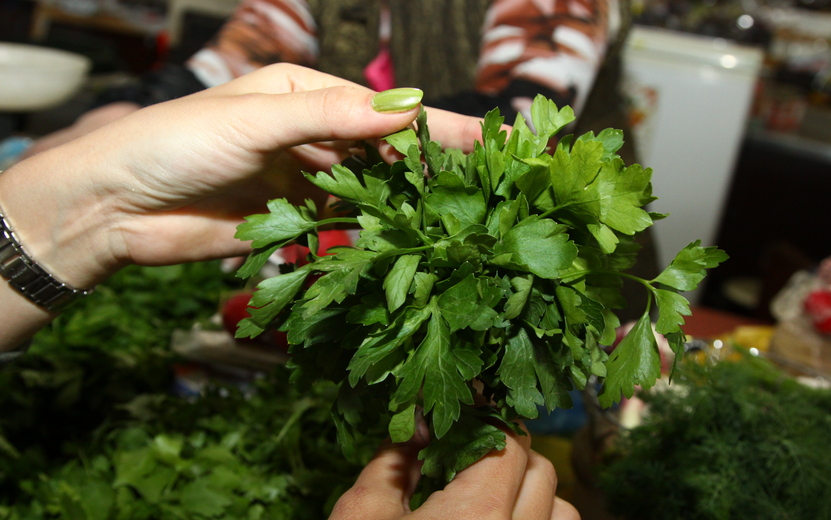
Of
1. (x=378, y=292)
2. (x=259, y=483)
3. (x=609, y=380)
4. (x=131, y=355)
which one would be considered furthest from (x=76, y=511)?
(x=609, y=380)

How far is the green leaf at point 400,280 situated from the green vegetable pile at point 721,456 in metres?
0.43

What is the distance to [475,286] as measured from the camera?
441 mm

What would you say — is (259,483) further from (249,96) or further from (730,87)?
(730,87)

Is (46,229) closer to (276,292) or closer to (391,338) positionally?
(276,292)

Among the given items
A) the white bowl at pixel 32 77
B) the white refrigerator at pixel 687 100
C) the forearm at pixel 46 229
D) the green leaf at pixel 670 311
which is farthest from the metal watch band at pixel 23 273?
the white refrigerator at pixel 687 100

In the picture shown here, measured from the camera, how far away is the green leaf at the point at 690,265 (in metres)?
0.50

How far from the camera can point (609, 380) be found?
0.52m

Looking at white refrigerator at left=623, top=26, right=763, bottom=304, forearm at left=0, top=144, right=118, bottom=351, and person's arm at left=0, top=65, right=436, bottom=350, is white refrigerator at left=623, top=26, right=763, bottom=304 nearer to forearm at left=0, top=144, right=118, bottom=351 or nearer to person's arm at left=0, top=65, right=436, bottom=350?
person's arm at left=0, top=65, right=436, bottom=350

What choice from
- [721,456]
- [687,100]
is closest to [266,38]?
[721,456]

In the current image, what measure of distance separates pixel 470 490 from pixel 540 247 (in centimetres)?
21

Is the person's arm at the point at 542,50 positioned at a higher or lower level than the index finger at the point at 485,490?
higher

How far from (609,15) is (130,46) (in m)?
5.50

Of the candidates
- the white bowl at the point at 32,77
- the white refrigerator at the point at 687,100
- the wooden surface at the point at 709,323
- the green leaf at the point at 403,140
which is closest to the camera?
the green leaf at the point at 403,140

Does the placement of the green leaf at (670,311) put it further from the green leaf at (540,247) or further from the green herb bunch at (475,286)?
the green leaf at (540,247)
